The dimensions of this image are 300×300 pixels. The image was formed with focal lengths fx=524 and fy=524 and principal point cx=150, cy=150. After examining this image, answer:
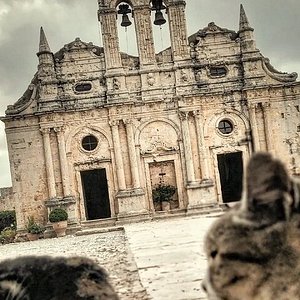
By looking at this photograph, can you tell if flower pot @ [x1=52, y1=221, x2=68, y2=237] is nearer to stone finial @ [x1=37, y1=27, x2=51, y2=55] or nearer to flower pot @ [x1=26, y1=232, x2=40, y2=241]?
flower pot @ [x1=26, y1=232, x2=40, y2=241]

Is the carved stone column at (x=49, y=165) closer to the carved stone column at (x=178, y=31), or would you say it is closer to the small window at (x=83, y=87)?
the small window at (x=83, y=87)

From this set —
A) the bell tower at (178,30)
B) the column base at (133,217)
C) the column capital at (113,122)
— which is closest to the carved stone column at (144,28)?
the bell tower at (178,30)

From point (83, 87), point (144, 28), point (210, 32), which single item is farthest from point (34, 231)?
point (210, 32)

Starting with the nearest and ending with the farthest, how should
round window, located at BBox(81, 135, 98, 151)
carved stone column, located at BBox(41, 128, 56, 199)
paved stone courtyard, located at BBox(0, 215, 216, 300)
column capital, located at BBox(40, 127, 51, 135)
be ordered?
1. paved stone courtyard, located at BBox(0, 215, 216, 300)
2. carved stone column, located at BBox(41, 128, 56, 199)
3. column capital, located at BBox(40, 127, 51, 135)
4. round window, located at BBox(81, 135, 98, 151)

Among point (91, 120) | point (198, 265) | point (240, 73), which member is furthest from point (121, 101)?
point (198, 265)

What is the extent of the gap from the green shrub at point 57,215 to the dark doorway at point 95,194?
1645mm

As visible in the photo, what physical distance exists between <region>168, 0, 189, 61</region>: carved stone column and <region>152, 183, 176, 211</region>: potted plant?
5.96 meters

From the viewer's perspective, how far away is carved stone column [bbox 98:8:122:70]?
23766 mm

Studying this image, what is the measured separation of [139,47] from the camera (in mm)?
23953

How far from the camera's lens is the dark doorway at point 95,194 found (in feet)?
77.6


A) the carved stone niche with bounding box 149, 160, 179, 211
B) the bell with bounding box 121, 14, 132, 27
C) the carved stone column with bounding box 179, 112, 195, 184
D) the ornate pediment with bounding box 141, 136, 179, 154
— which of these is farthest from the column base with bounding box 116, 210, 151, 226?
the bell with bounding box 121, 14, 132, 27

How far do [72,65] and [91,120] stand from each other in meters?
2.80

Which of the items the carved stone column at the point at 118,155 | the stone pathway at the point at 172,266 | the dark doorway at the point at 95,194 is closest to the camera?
the stone pathway at the point at 172,266

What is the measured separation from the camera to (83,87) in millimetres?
23953
